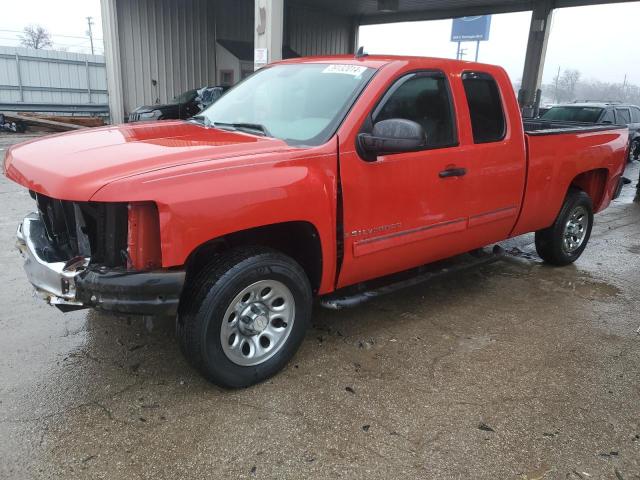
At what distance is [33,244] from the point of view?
2.96 m

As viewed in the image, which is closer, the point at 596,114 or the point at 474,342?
the point at 474,342

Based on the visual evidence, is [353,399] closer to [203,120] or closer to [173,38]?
[203,120]

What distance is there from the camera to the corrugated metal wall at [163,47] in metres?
18.8

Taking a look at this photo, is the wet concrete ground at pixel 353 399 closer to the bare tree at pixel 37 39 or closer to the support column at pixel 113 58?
the support column at pixel 113 58

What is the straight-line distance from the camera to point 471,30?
3816 centimetres

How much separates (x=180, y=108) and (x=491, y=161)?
1322 cm

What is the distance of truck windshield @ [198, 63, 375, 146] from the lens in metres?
3.30

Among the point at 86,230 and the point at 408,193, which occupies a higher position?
the point at 408,193

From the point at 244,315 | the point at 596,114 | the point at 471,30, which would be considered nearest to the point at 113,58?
the point at 596,114

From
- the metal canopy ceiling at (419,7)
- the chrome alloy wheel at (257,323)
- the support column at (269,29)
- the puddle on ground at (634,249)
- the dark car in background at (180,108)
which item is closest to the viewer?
the chrome alloy wheel at (257,323)

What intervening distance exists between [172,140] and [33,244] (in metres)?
0.98

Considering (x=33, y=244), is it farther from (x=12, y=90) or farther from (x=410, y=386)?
(x=12, y=90)

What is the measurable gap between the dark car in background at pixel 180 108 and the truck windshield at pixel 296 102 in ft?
37.2

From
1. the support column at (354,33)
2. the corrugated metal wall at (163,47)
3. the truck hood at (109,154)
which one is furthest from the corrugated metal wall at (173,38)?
the truck hood at (109,154)
